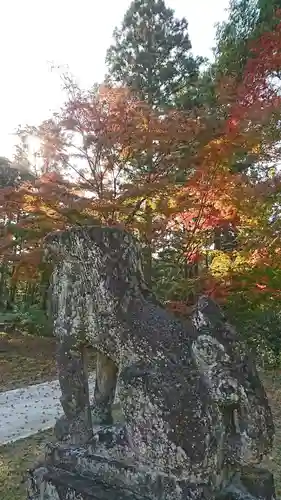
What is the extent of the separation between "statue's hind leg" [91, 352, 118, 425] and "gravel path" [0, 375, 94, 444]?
2.37 meters

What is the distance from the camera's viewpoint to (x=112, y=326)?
2.35 m

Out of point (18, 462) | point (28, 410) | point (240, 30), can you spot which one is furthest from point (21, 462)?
point (240, 30)

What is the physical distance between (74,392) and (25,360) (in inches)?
299

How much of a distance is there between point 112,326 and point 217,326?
1.80 ft

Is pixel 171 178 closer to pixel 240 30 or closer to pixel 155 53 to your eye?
pixel 240 30

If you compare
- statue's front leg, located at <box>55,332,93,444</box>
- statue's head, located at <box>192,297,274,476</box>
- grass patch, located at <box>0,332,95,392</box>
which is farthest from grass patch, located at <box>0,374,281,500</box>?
grass patch, located at <box>0,332,95,392</box>

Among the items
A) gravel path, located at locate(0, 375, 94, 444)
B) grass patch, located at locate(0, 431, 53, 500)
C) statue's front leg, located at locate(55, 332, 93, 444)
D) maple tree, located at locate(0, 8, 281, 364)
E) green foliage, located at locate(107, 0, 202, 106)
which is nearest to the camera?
statue's front leg, located at locate(55, 332, 93, 444)

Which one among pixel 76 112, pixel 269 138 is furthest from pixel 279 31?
pixel 76 112

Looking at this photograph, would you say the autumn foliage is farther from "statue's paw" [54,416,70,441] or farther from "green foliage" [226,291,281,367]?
"statue's paw" [54,416,70,441]

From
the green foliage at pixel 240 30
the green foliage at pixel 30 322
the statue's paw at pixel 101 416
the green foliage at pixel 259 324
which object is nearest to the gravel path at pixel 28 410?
the statue's paw at pixel 101 416

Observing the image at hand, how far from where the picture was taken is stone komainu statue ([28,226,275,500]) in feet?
6.59

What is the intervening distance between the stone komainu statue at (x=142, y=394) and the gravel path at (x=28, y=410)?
2649mm

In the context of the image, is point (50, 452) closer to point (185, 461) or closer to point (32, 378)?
point (185, 461)

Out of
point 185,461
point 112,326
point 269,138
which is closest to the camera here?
point 185,461
